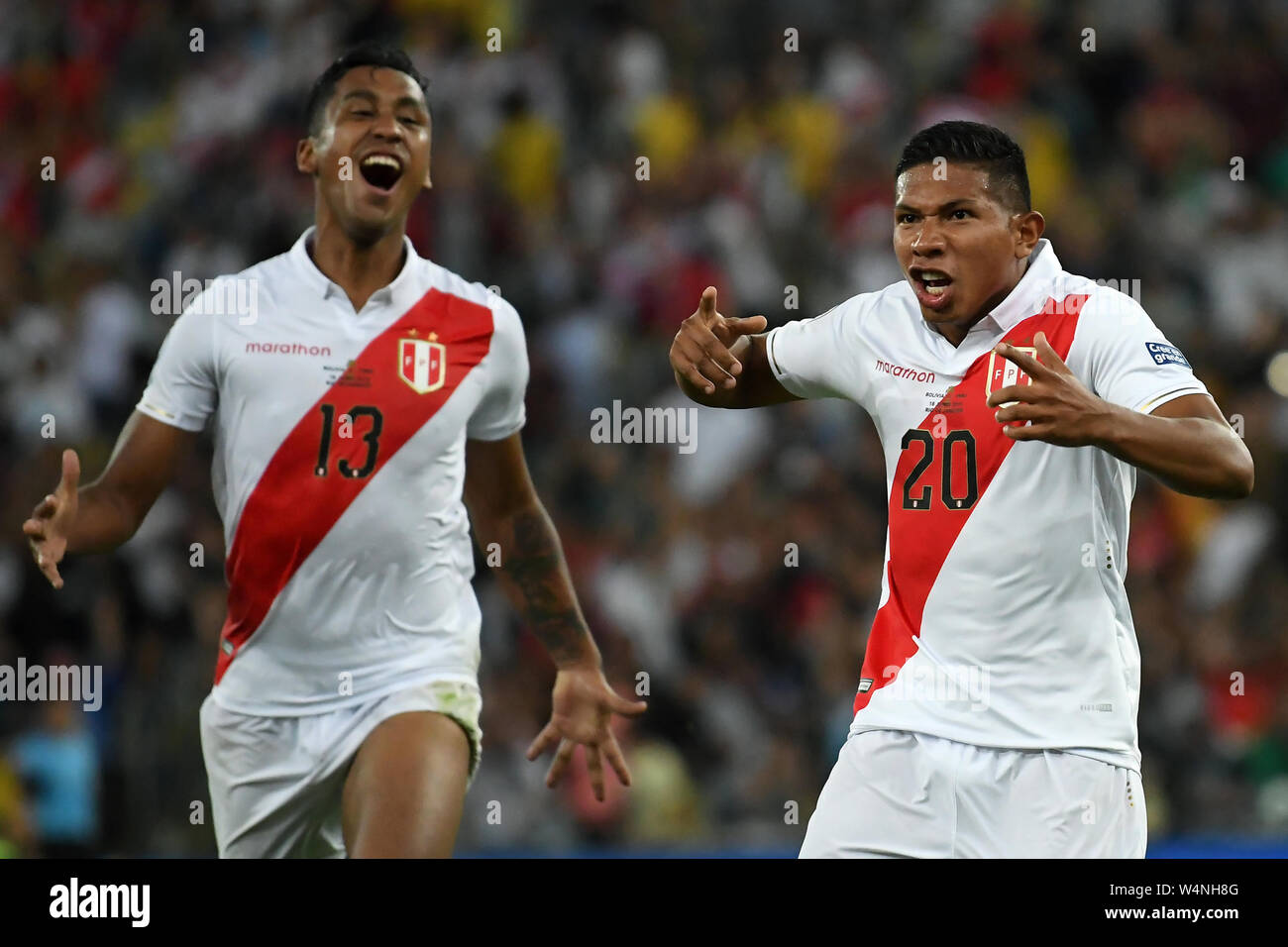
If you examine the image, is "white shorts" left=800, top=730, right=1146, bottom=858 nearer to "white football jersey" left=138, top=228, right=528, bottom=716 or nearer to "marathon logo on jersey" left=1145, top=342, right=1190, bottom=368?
"marathon logo on jersey" left=1145, top=342, right=1190, bottom=368

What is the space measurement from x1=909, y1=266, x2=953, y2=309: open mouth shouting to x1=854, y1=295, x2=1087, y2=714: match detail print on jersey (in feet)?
0.63

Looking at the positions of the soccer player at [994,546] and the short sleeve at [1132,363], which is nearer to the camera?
the short sleeve at [1132,363]

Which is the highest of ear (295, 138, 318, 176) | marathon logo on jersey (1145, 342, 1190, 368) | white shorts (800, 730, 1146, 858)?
ear (295, 138, 318, 176)

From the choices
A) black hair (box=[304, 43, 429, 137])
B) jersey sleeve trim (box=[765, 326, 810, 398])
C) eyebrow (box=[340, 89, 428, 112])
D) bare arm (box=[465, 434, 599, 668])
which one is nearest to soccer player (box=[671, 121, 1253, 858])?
jersey sleeve trim (box=[765, 326, 810, 398])

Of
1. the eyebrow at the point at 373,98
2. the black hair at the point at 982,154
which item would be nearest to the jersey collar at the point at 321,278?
the eyebrow at the point at 373,98

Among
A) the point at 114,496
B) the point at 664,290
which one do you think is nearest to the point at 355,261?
the point at 114,496

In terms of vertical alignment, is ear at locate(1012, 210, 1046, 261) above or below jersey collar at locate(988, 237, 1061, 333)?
above

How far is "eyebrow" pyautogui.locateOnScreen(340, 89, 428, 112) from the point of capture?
6152 millimetres

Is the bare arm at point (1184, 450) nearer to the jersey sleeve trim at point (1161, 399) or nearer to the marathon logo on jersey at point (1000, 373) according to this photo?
the jersey sleeve trim at point (1161, 399)

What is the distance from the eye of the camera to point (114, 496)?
19.3 ft

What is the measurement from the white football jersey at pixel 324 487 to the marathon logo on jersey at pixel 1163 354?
2228 millimetres

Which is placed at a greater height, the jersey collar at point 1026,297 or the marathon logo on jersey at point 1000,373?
the jersey collar at point 1026,297

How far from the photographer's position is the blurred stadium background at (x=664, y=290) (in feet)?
32.5

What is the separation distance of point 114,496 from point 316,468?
0.62 meters
